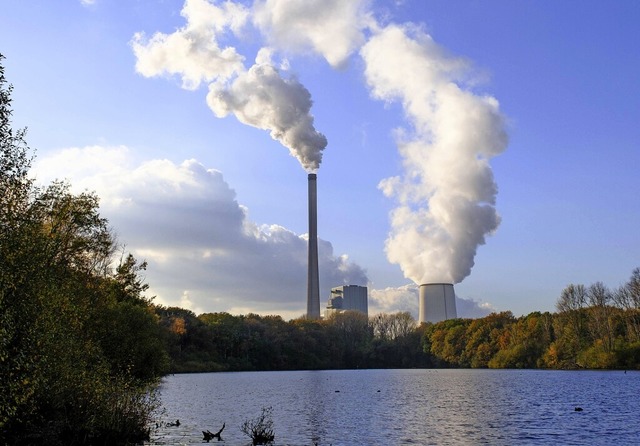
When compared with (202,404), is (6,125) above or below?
above

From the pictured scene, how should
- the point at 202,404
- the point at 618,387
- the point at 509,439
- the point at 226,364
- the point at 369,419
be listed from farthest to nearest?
the point at 226,364, the point at 618,387, the point at 202,404, the point at 369,419, the point at 509,439

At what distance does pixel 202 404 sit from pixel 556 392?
1454 inches

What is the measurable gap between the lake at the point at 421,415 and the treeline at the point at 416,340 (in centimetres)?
4771

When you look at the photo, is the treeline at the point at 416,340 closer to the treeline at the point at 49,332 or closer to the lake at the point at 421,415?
the lake at the point at 421,415

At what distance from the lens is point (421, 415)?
47906 millimetres

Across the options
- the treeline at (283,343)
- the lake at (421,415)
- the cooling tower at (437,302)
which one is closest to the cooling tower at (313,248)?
the treeline at (283,343)

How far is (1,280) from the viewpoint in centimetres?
1909

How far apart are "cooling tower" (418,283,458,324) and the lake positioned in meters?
84.0

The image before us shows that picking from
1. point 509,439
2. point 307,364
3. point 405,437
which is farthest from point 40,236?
point 307,364

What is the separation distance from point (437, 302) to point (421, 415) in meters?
121

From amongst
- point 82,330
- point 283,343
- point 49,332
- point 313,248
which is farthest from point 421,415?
point 313,248

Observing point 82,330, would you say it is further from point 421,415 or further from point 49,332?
point 421,415

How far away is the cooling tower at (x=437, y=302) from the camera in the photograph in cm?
16038

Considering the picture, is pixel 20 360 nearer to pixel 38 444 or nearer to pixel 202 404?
pixel 38 444
